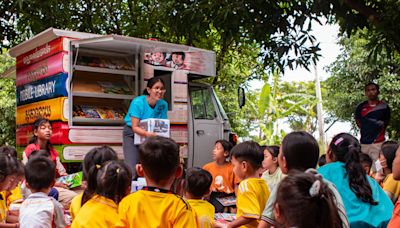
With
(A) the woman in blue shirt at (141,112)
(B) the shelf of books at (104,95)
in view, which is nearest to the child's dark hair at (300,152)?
(A) the woman in blue shirt at (141,112)

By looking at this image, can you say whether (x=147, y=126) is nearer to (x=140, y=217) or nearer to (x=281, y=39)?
(x=281, y=39)

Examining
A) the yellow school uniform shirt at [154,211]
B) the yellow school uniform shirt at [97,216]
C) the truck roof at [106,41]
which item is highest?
the truck roof at [106,41]

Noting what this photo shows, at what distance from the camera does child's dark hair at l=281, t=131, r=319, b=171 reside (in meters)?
2.89

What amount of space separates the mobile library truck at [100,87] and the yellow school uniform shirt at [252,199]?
354cm

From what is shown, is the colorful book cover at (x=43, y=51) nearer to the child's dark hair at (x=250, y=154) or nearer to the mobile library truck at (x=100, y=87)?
the mobile library truck at (x=100, y=87)

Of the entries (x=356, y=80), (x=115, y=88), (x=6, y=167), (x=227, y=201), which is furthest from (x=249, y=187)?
(x=356, y=80)

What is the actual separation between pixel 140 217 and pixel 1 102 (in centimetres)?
1532

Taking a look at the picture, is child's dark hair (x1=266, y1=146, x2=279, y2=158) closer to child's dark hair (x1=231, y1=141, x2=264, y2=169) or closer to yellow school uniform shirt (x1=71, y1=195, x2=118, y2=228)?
child's dark hair (x1=231, y1=141, x2=264, y2=169)

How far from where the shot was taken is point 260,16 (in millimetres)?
7188

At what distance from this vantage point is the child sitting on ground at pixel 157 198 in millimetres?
2531

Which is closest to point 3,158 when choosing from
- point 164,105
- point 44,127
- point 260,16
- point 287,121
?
point 44,127

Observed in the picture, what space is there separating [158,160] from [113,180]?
577 millimetres

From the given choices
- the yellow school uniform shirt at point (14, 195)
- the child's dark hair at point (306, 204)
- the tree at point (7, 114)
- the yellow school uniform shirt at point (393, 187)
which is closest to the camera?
the child's dark hair at point (306, 204)

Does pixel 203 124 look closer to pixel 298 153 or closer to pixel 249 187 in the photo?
pixel 249 187
